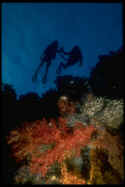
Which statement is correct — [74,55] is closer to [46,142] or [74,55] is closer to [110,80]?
[110,80]

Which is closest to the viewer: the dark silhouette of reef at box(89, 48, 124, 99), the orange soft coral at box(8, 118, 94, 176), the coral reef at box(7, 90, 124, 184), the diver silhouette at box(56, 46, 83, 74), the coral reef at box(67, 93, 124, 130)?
the coral reef at box(7, 90, 124, 184)

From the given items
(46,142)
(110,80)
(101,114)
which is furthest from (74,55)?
(46,142)

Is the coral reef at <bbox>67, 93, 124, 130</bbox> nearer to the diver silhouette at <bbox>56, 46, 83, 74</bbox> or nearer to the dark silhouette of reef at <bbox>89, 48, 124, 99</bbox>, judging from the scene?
the dark silhouette of reef at <bbox>89, 48, 124, 99</bbox>

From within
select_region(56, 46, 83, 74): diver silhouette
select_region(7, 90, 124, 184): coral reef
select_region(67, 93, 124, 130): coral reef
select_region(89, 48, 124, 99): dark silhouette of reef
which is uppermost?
select_region(56, 46, 83, 74): diver silhouette

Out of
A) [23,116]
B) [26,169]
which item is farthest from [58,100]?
[26,169]

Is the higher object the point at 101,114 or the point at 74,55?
the point at 74,55

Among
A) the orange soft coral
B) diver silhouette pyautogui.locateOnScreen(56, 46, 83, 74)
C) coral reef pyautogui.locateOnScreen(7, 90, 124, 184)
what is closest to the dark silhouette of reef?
coral reef pyautogui.locateOnScreen(7, 90, 124, 184)

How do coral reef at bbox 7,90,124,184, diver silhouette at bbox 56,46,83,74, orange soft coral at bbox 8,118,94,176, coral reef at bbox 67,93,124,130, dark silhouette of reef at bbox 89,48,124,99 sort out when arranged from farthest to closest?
diver silhouette at bbox 56,46,83,74 < dark silhouette of reef at bbox 89,48,124,99 < coral reef at bbox 67,93,124,130 < orange soft coral at bbox 8,118,94,176 < coral reef at bbox 7,90,124,184

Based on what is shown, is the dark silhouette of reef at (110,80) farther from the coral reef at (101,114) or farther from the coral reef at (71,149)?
the coral reef at (71,149)

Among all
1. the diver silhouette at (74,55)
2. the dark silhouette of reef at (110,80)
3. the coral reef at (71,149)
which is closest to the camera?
the coral reef at (71,149)

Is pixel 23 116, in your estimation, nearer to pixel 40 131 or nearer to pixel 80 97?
pixel 40 131

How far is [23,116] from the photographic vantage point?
690cm

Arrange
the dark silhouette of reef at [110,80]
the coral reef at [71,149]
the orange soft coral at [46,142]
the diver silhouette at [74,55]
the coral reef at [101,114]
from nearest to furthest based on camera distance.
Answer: the coral reef at [71,149], the orange soft coral at [46,142], the coral reef at [101,114], the dark silhouette of reef at [110,80], the diver silhouette at [74,55]

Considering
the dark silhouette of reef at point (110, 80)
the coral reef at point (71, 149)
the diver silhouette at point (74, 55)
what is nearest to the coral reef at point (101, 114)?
the coral reef at point (71, 149)
